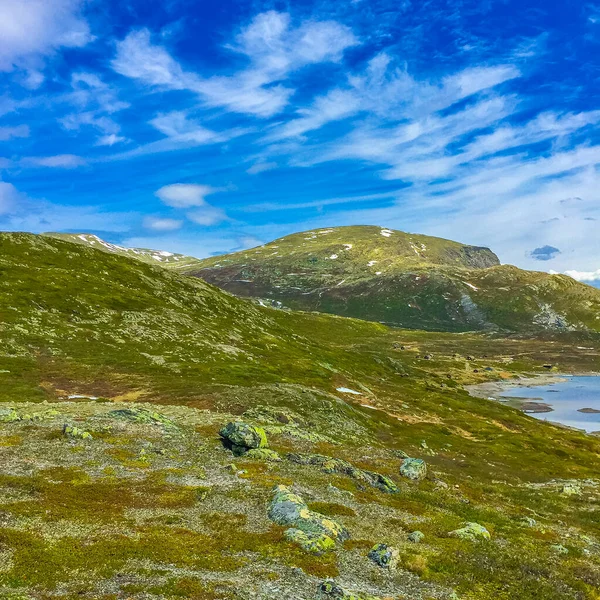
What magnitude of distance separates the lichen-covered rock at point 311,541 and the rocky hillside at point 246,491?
0.48 feet

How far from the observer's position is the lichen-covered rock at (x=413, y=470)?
54.3 meters

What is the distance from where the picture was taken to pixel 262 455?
A: 51406 millimetres

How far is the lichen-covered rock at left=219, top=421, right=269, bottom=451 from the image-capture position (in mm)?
52594

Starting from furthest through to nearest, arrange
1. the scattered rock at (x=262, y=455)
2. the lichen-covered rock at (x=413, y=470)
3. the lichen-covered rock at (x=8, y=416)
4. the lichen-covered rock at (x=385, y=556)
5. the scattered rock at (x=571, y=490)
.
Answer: the scattered rock at (x=571, y=490)
the lichen-covered rock at (x=413, y=470)
the lichen-covered rock at (x=8, y=416)
the scattered rock at (x=262, y=455)
the lichen-covered rock at (x=385, y=556)

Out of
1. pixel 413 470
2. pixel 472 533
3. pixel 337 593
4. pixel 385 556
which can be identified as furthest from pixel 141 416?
pixel 337 593

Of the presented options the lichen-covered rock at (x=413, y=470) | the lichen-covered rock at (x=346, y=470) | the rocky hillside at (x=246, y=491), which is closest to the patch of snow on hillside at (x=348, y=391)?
the rocky hillside at (x=246, y=491)

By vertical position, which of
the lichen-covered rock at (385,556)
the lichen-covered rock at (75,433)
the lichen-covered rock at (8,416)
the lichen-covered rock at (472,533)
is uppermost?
the lichen-covered rock at (8,416)

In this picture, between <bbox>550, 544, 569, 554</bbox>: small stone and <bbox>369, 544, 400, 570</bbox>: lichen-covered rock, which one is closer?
<bbox>369, 544, 400, 570</bbox>: lichen-covered rock

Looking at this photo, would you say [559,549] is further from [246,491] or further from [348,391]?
[348,391]

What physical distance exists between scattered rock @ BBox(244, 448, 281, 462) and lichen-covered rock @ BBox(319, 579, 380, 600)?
26.1m

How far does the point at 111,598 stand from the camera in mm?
21938

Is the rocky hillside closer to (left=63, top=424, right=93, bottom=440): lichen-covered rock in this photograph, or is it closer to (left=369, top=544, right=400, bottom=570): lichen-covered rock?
(left=369, top=544, right=400, bottom=570): lichen-covered rock

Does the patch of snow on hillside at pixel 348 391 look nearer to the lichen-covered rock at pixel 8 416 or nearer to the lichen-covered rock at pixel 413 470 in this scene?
the lichen-covered rock at pixel 413 470

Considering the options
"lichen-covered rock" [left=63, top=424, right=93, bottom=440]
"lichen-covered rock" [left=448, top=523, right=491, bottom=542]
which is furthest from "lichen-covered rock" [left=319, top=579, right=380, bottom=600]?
"lichen-covered rock" [left=63, top=424, right=93, bottom=440]
